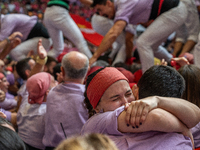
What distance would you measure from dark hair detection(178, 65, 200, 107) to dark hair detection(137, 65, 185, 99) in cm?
25

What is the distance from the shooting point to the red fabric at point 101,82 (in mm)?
929

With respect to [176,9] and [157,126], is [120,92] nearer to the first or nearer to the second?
[157,126]

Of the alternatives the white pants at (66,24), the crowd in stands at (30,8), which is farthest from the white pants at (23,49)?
the crowd in stands at (30,8)

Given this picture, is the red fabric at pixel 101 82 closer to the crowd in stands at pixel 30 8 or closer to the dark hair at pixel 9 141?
the dark hair at pixel 9 141

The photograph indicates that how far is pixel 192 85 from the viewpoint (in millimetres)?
1060

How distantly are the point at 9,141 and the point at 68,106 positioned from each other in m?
0.68

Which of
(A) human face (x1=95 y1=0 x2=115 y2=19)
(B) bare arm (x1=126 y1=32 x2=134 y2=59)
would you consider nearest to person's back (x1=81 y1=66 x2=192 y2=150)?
(A) human face (x1=95 y1=0 x2=115 y2=19)

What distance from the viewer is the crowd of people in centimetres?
70

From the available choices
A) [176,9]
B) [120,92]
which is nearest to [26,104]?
[120,92]

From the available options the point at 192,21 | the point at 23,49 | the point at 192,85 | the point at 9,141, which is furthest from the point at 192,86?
the point at 23,49

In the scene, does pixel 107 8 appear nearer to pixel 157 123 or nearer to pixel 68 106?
pixel 68 106

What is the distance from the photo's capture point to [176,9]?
2113 mm

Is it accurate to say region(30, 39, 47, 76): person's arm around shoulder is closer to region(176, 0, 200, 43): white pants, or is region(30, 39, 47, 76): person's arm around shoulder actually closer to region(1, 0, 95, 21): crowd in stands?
region(176, 0, 200, 43): white pants

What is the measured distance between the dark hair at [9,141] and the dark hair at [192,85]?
30.1 inches
